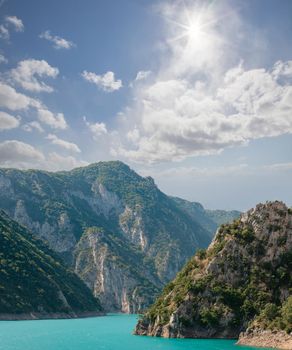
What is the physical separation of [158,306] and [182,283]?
9.08 m

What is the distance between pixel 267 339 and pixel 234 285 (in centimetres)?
2524

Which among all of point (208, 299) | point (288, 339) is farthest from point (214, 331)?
point (288, 339)

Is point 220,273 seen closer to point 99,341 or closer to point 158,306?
point 158,306

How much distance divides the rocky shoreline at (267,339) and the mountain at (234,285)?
2179 mm

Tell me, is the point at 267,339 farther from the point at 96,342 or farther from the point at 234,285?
the point at 96,342

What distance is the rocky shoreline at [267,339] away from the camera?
348 ft

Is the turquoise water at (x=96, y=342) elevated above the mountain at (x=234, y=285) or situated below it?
below

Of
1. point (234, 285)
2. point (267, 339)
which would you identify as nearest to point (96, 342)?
point (234, 285)

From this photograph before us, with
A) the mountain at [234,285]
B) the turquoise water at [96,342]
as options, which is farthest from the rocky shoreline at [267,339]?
the turquoise water at [96,342]

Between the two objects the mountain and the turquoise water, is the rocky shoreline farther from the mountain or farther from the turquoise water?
the turquoise water

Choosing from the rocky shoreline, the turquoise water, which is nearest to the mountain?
the rocky shoreline

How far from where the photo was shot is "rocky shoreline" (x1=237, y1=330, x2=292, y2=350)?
106 metres

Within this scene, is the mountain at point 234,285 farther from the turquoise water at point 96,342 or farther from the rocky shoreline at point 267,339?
the turquoise water at point 96,342

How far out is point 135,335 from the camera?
14212cm
